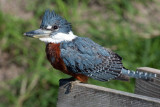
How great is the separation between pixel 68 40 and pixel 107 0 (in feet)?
9.15

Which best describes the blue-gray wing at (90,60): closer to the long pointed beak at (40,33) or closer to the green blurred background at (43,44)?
the long pointed beak at (40,33)

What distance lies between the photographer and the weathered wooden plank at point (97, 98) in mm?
2062

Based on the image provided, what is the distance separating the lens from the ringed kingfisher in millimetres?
3119

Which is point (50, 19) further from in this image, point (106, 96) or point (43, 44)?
point (43, 44)

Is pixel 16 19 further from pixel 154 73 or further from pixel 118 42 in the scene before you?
pixel 154 73

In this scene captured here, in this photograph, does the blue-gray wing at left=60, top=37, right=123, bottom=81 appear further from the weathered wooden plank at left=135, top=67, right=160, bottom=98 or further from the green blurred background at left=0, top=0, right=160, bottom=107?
the green blurred background at left=0, top=0, right=160, bottom=107

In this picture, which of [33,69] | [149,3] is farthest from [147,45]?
[33,69]

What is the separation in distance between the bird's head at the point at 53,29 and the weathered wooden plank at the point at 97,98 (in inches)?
26.3

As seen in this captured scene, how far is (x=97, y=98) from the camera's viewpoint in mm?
2264

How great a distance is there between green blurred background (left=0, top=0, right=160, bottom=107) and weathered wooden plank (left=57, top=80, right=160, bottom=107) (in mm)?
2196

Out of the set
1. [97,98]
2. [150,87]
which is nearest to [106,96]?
[97,98]

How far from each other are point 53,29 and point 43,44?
2177 mm

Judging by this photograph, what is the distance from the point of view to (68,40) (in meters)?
3.23

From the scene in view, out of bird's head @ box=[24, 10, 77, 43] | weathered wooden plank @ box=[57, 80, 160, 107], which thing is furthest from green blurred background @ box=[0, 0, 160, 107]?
weathered wooden plank @ box=[57, 80, 160, 107]
